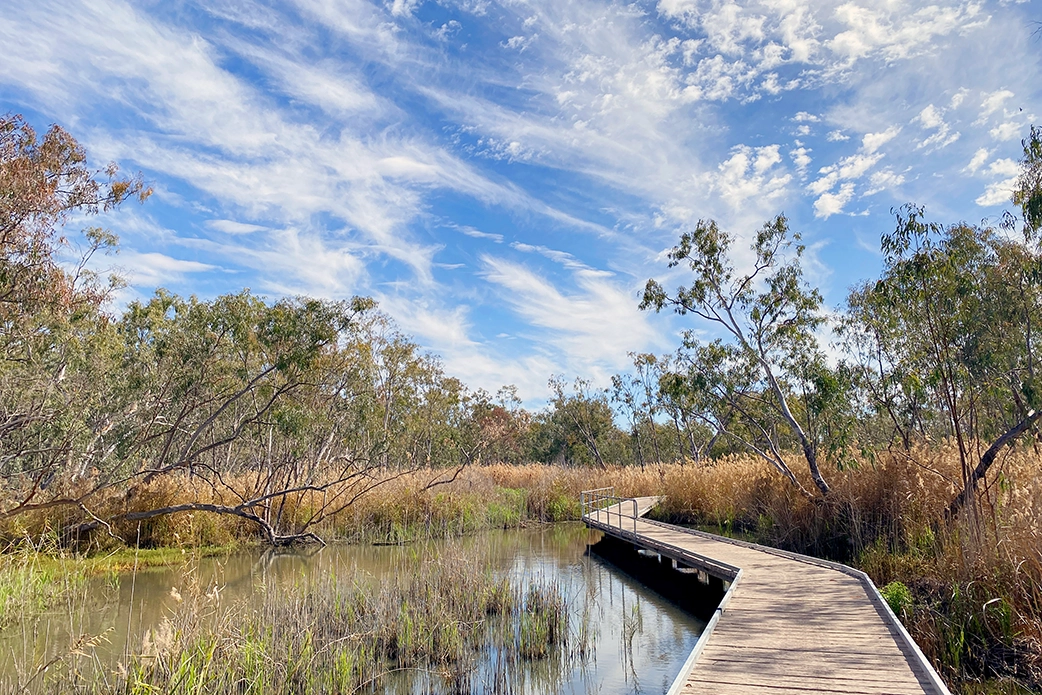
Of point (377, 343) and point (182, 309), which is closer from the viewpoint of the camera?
point (182, 309)

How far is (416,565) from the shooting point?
421 inches

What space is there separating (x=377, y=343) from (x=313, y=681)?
1999 centimetres

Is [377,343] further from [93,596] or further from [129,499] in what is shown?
[93,596]

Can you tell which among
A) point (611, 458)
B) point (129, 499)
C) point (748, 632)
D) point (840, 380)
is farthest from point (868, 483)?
point (611, 458)

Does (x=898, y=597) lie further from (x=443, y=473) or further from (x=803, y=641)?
(x=443, y=473)

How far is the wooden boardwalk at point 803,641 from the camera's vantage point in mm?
4645

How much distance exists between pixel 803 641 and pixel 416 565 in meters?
6.64

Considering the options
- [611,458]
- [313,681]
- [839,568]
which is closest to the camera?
[313,681]

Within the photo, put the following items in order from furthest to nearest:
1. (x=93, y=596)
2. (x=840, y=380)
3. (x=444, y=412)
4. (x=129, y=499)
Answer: (x=444, y=412)
(x=129, y=499)
(x=840, y=380)
(x=93, y=596)

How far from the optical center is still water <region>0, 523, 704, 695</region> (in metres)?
6.48

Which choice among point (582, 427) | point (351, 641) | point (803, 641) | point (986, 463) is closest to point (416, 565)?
point (351, 641)

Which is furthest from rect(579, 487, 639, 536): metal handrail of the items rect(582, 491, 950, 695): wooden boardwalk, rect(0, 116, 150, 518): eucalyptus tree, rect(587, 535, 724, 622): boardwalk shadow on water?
rect(0, 116, 150, 518): eucalyptus tree

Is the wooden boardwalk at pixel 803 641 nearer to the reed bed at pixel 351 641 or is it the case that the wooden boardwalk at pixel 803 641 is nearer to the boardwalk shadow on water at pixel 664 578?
the boardwalk shadow on water at pixel 664 578

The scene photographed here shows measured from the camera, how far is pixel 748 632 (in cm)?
604
